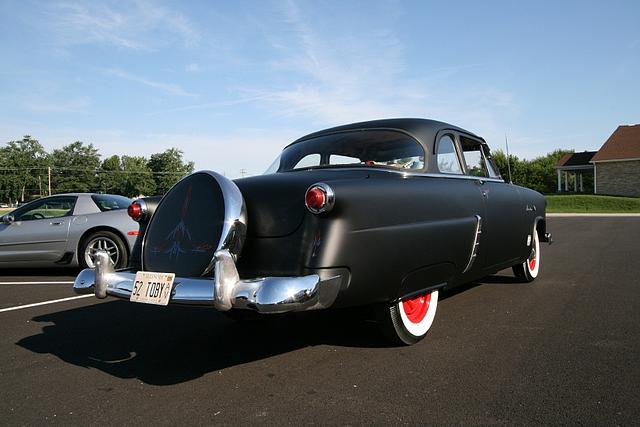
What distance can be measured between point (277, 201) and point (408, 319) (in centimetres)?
132

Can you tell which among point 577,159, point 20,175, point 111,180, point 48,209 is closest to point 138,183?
point 111,180

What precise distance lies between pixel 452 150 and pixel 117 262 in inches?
206

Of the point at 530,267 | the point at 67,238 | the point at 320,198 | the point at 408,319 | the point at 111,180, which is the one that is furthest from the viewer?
the point at 111,180

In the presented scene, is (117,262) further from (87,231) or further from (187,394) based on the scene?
(187,394)

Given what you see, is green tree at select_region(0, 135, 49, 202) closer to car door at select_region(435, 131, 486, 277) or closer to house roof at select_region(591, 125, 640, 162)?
house roof at select_region(591, 125, 640, 162)

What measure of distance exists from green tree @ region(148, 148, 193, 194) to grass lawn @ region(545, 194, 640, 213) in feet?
243

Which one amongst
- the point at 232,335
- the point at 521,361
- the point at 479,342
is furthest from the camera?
the point at 232,335

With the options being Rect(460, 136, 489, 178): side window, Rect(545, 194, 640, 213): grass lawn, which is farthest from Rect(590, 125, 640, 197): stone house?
Rect(460, 136, 489, 178): side window

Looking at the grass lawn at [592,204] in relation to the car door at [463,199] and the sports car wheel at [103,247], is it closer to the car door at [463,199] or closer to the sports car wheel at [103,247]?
the sports car wheel at [103,247]

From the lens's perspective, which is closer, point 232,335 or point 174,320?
point 232,335

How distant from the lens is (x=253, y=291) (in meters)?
2.60

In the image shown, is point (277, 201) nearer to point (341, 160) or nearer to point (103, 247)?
point (341, 160)

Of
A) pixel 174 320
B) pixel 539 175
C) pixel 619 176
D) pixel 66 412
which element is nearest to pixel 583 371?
pixel 66 412

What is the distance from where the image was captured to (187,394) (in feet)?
9.09
